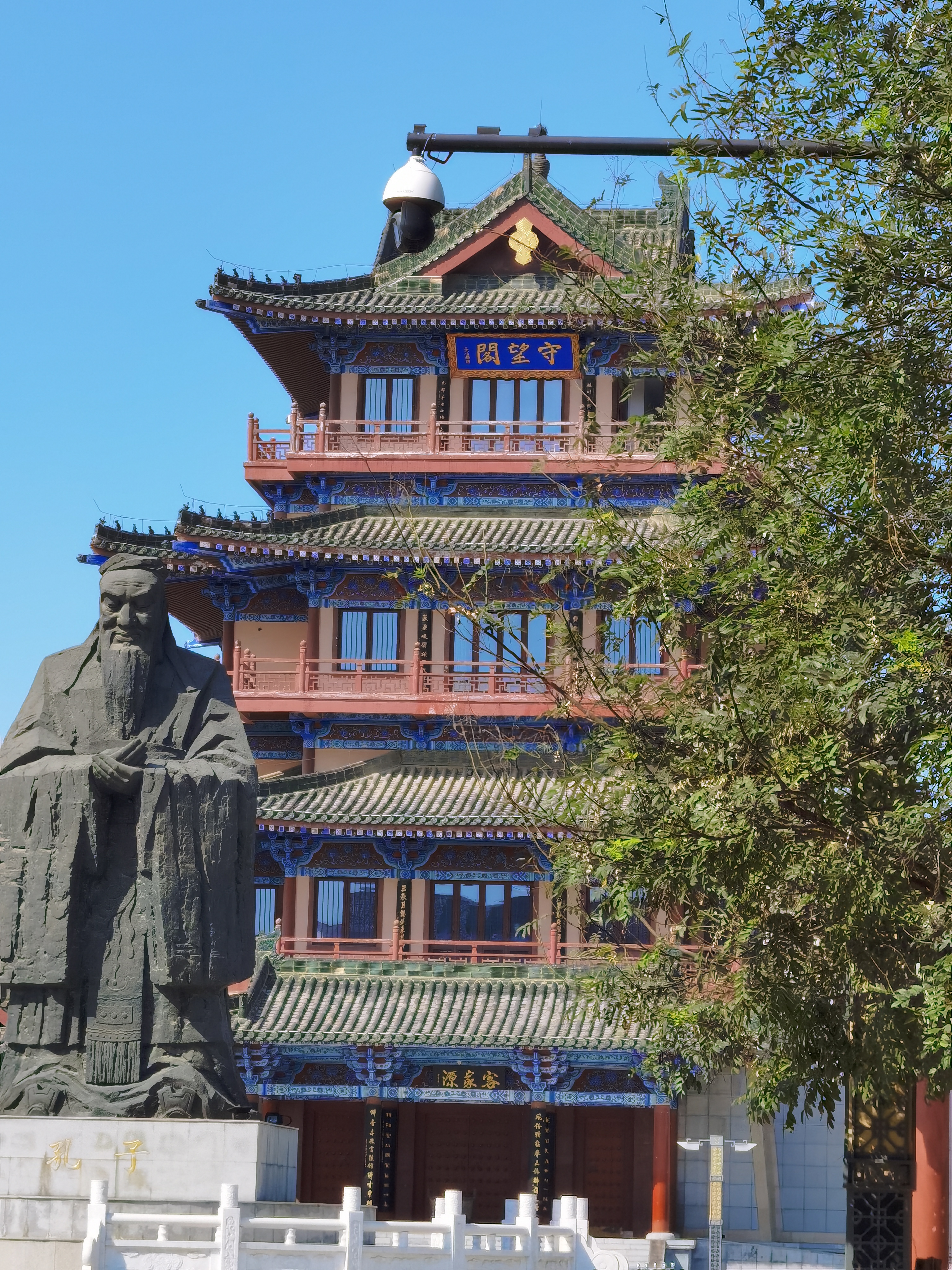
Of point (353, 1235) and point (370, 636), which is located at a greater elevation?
point (370, 636)

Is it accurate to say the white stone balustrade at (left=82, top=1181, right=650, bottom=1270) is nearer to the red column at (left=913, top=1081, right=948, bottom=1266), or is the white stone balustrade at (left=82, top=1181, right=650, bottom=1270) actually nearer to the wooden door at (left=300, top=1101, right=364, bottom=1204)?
the red column at (left=913, top=1081, right=948, bottom=1266)

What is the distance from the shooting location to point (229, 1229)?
12.7 m

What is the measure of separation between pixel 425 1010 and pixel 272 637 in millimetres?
7812

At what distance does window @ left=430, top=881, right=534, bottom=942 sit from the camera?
1298 inches

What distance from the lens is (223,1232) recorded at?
12688mm

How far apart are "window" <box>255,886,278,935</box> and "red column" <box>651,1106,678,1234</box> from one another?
746 cm

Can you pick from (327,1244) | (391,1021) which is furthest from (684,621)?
(391,1021)

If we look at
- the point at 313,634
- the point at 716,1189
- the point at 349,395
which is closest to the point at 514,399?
the point at 349,395

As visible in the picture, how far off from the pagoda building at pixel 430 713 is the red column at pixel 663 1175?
0.05m

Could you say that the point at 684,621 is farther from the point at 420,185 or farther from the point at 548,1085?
the point at 420,185

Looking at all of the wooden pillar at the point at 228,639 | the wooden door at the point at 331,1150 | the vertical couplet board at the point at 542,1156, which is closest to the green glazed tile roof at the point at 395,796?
the wooden pillar at the point at 228,639

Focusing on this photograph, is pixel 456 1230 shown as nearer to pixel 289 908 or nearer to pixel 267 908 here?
pixel 289 908

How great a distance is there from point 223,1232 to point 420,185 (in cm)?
2582

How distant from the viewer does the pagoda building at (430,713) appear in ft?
103
